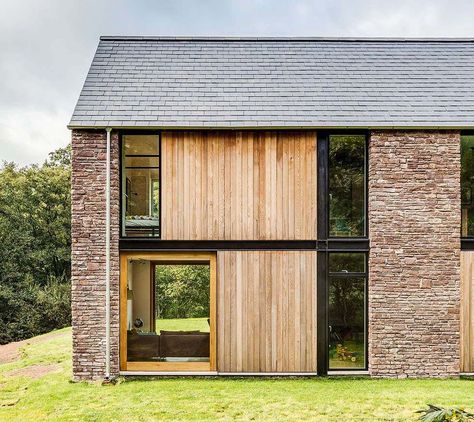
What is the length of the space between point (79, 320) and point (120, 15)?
15.1 m

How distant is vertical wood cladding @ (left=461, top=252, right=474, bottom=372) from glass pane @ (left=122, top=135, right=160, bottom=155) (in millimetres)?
6262

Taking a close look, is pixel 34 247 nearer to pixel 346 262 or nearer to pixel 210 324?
pixel 210 324

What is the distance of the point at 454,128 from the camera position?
8453 millimetres

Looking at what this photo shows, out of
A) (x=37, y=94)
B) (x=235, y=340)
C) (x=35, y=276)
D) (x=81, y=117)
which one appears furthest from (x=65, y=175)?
(x=235, y=340)

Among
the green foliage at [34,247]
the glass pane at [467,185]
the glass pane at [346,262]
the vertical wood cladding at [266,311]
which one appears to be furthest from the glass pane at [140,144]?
the green foliage at [34,247]

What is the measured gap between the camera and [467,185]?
28.8ft

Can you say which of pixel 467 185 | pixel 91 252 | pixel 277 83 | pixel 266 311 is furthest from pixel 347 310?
pixel 91 252

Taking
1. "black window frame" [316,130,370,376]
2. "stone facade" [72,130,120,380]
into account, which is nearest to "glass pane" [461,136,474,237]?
"black window frame" [316,130,370,376]

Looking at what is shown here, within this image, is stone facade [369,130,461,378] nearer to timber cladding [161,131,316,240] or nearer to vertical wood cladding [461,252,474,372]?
vertical wood cladding [461,252,474,372]

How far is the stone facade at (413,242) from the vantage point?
8.40 meters

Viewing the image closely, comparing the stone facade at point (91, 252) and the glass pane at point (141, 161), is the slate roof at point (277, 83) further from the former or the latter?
the glass pane at point (141, 161)

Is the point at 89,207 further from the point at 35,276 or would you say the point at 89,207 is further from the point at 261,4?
the point at 35,276

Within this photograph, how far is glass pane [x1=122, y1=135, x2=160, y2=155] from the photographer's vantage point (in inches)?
348

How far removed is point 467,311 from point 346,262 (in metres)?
2.40
